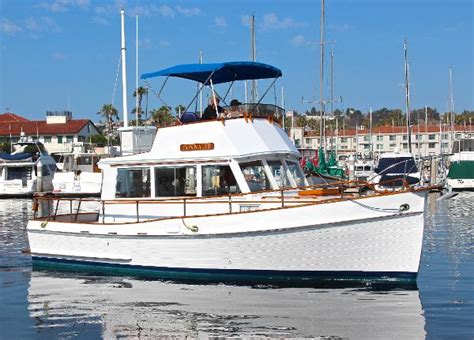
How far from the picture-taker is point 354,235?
15.1 metres

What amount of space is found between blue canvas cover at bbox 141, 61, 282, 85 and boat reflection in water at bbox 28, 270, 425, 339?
5289 millimetres

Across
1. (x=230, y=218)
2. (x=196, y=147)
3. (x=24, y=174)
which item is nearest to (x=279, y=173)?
(x=196, y=147)

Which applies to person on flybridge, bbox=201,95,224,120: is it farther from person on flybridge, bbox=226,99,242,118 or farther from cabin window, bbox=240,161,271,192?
cabin window, bbox=240,161,271,192

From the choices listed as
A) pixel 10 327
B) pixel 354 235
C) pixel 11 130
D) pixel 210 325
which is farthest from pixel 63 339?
pixel 11 130

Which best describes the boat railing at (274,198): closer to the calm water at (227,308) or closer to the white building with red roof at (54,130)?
the calm water at (227,308)

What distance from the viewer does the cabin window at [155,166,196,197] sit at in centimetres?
1783

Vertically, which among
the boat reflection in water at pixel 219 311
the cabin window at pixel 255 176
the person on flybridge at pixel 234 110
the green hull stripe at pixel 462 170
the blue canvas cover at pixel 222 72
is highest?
the blue canvas cover at pixel 222 72

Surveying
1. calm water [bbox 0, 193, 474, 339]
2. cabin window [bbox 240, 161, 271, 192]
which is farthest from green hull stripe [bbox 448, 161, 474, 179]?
cabin window [bbox 240, 161, 271, 192]

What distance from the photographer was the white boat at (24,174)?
181ft

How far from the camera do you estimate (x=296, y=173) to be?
61.3ft

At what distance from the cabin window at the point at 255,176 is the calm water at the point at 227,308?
9.19 feet

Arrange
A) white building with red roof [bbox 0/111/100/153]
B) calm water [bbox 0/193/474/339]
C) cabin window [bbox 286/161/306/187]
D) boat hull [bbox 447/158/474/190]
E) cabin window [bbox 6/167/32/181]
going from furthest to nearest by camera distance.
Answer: white building with red roof [bbox 0/111/100/153] → cabin window [bbox 6/167/32/181] → boat hull [bbox 447/158/474/190] → cabin window [bbox 286/161/306/187] → calm water [bbox 0/193/474/339]

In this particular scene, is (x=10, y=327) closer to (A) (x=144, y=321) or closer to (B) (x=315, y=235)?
(A) (x=144, y=321)

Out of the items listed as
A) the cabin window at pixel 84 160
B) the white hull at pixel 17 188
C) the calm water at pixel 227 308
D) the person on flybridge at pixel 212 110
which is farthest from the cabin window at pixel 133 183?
the cabin window at pixel 84 160
